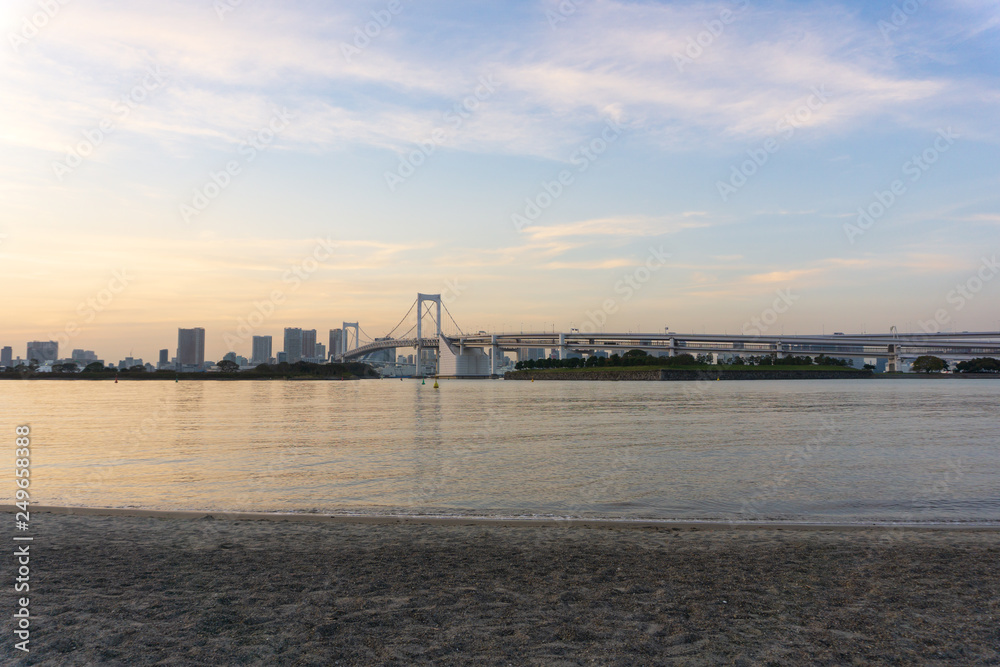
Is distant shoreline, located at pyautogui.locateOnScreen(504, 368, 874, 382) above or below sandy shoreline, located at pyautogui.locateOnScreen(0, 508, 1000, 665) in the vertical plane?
below

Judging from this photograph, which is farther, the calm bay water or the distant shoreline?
the distant shoreline

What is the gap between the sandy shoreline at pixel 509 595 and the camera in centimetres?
338

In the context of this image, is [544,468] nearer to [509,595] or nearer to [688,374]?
[509,595]

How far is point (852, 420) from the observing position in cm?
2017

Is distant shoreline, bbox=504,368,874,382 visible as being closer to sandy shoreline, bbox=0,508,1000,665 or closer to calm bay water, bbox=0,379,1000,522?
calm bay water, bbox=0,379,1000,522

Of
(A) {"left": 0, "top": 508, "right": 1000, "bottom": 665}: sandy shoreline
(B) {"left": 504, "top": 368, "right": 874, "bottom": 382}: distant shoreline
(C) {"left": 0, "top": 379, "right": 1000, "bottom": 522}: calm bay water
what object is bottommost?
(B) {"left": 504, "top": 368, "right": 874, "bottom": 382}: distant shoreline

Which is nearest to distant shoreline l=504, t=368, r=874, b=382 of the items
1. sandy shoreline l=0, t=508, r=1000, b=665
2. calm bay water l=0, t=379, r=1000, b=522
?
calm bay water l=0, t=379, r=1000, b=522

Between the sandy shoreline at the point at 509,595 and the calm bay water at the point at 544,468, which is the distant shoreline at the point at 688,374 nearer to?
the calm bay water at the point at 544,468

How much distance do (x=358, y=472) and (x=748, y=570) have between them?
21.6 ft

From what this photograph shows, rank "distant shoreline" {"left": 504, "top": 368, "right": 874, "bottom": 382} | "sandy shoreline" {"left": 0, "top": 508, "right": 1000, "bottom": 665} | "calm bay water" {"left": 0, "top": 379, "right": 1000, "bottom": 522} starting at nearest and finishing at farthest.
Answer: "sandy shoreline" {"left": 0, "top": 508, "right": 1000, "bottom": 665}
"calm bay water" {"left": 0, "top": 379, "right": 1000, "bottom": 522}
"distant shoreline" {"left": 504, "top": 368, "right": 874, "bottom": 382}

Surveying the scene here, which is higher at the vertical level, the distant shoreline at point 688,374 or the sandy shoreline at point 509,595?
the sandy shoreline at point 509,595

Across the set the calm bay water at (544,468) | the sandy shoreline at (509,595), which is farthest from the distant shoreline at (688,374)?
the sandy shoreline at (509,595)

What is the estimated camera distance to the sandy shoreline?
3.38m

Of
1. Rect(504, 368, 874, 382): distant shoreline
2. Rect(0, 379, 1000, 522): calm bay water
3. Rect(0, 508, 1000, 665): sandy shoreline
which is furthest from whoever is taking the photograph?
Rect(504, 368, 874, 382): distant shoreline
